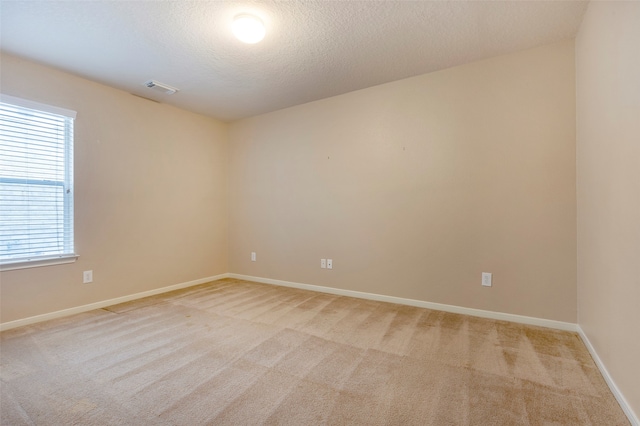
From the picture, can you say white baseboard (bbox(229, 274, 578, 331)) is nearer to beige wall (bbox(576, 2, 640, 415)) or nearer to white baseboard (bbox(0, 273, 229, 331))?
beige wall (bbox(576, 2, 640, 415))

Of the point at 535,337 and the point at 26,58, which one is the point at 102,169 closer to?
the point at 26,58

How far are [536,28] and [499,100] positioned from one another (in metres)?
0.57

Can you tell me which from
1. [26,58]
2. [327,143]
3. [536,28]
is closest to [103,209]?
[26,58]

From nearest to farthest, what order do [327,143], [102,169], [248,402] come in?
1. [248,402]
2. [102,169]
3. [327,143]

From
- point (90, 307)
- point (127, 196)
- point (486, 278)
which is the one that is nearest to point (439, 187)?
point (486, 278)

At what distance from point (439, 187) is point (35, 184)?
12.7 feet

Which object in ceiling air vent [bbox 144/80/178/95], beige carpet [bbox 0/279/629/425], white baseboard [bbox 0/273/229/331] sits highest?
ceiling air vent [bbox 144/80/178/95]

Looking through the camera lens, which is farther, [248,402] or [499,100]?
[499,100]

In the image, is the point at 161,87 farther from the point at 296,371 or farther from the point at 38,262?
the point at 296,371

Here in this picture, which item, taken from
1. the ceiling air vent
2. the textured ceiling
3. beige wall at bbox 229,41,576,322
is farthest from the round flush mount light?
beige wall at bbox 229,41,576,322

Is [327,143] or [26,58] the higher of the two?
[26,58]

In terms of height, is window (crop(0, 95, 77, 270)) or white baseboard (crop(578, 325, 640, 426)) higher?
window (crop(0, 95, 77, 270))

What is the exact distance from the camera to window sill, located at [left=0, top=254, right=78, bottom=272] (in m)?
2.47

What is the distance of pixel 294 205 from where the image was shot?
151 inches
